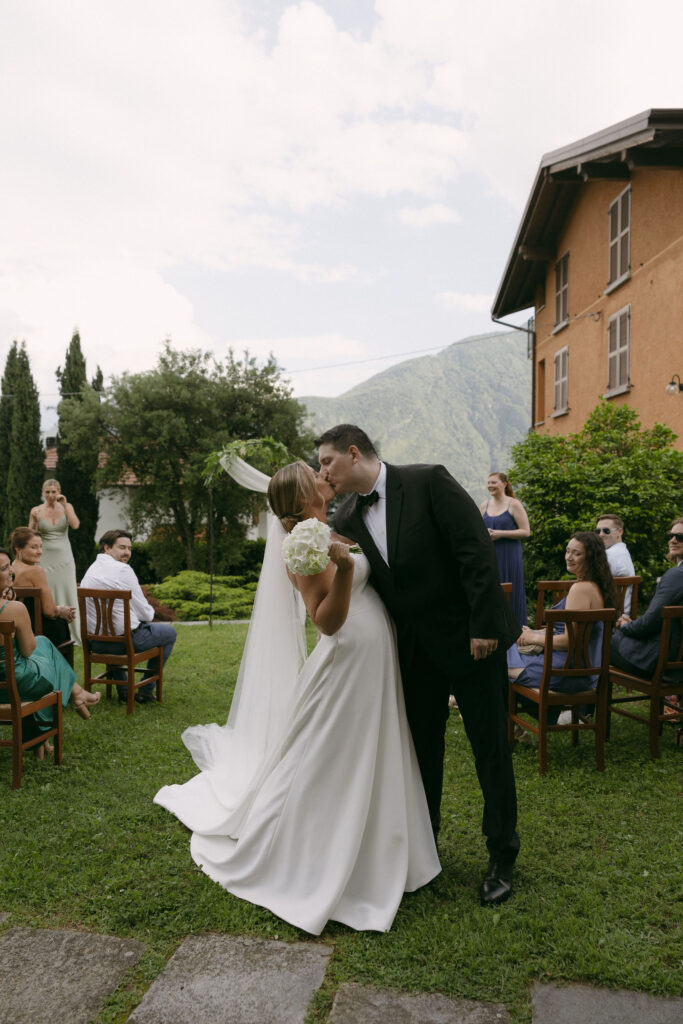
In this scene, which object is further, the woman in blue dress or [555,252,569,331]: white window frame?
[555,252,569,331]: white window frame

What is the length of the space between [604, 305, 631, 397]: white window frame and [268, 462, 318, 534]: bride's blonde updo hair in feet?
38.8

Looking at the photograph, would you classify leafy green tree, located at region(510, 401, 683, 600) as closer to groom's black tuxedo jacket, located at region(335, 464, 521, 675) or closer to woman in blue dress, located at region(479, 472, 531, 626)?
woman in blue dress, located at region(479, 472, 531, 626)

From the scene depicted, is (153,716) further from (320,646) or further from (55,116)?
(55,116)

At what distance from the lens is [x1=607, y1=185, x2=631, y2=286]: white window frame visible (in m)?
13.9

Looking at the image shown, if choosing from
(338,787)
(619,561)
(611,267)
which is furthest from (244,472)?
(611,267)

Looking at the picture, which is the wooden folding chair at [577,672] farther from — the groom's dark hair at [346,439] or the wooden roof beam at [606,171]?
the wooden roof beam at [606,171]

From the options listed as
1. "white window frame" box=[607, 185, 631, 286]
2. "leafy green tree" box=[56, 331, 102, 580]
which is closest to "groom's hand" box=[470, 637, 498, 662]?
"white window frame" box=[607, 185, 631, 286]

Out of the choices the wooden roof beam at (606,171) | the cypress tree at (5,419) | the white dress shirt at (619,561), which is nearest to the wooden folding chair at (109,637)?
the white dress shirt at (619,561)

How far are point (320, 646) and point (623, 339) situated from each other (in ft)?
42.1

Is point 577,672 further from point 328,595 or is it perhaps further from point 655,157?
point 655,157

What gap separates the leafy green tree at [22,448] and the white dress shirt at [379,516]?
26478 mm

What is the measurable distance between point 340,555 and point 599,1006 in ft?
5.88

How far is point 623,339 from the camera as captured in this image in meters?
14.2

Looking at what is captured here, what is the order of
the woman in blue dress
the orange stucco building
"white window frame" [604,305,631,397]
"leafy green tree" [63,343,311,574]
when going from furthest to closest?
"leafy green tree" [63,343,311,574] < "white window frame" [604,305,631,397] < the orange stucco building < the woman in blue dress
